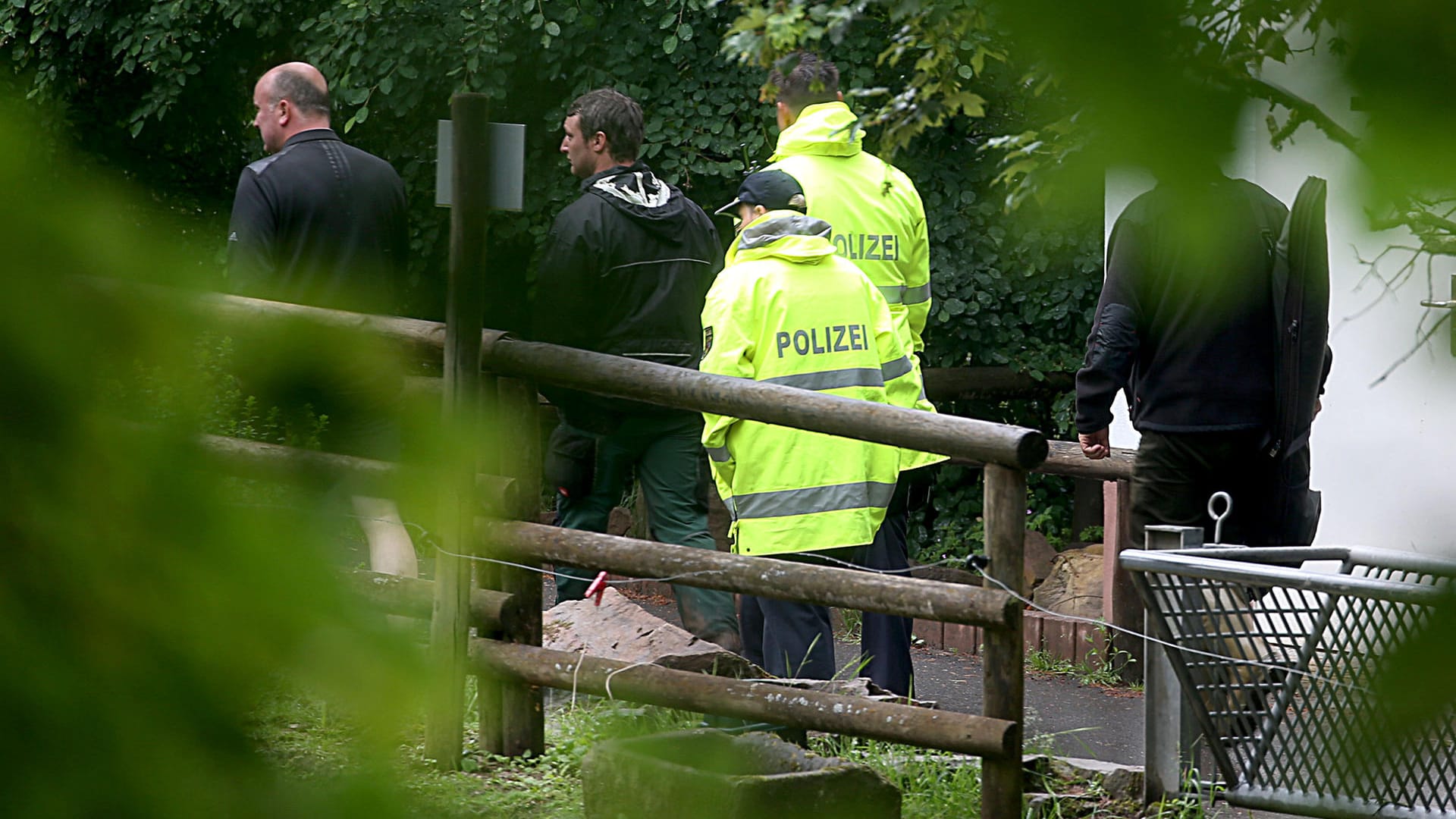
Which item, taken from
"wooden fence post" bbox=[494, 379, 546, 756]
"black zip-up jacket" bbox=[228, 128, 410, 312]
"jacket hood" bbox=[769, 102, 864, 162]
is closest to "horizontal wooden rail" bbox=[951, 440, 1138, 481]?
"jacket hood" bbox=[769, 102, 864, 162]

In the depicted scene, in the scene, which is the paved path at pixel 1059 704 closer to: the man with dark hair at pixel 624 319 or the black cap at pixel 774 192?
the man with dark hair at pixel 624 319

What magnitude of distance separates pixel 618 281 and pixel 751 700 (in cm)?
170

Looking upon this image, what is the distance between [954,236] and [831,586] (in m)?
4.68

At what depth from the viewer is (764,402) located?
3336 millimetres

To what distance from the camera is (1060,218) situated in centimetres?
58

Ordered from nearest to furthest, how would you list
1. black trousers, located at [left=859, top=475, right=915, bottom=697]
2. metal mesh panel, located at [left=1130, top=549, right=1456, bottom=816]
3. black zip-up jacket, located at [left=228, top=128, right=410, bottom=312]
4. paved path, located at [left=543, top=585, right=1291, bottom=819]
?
metal mesh panel, located at [left=1130, top=549, right=1456, bottom=816] → black zip-up jacket, located at [left=228, top=128, right=410, bottom=312] → black trousers, located at [left=859, top=475, right=915, bottom=697] → paved path, located at [left=543, top=585, right=1291, bottom=819]

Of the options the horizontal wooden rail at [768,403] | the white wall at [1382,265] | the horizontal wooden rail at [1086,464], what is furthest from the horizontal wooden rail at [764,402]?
the white wall at [1382,265]

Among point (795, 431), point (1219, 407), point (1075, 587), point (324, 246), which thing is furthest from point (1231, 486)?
point (324, 246)

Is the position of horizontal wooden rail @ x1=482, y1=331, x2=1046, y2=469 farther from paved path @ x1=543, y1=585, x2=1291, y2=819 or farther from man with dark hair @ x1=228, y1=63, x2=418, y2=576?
paved path @ x1=543, y1=585, x2=1291, y2=819

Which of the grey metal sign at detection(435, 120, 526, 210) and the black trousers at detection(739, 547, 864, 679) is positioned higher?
the grey metal sign at detection(435, 120, 526, 210)

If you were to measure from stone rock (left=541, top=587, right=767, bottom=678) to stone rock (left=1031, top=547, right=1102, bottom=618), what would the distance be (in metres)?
2.65

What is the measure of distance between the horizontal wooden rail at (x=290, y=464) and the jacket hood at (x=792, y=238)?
12.5 ft

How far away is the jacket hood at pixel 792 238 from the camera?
4.32 metres

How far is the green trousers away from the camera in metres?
4.73
